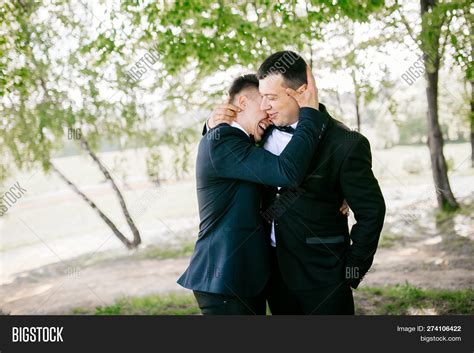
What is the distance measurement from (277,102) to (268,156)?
290 mm

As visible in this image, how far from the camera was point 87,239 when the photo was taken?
5.70 meters

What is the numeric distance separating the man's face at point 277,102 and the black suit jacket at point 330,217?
137 millimetres

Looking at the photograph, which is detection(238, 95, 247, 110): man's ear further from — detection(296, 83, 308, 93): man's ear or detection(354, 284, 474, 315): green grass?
detection(354, 284, 474, 315): green grass

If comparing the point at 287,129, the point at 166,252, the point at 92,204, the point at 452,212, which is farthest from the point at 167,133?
the point at 287,129

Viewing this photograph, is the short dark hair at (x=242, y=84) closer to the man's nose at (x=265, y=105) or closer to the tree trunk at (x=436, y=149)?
the man's nose at (x=265, y=105)

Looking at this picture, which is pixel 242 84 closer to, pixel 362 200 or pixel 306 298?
pixel 362 200

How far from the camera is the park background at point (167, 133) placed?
431 centimetres

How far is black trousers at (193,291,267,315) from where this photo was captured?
223cm

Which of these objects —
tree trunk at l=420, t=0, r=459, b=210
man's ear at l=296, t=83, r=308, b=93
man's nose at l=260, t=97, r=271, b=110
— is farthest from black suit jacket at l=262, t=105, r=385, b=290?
tree trunk at l=420, t=0, r=459, b=210

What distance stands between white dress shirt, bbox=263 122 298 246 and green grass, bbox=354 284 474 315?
7.41ft

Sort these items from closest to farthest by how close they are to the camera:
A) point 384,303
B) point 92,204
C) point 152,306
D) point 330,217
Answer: point 330,217, point 384,303, point 152,306, point 92,204

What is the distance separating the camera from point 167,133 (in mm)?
5258

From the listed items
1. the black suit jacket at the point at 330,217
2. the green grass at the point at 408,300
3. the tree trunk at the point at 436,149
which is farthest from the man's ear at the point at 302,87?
the tree trunk at the point at 436,149

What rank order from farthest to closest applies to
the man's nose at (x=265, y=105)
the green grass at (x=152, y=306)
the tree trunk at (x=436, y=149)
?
the tree trunk at (x=436, y=149), the green grass at (x=152, y=306), the man's nose at (x=265, y=105)
